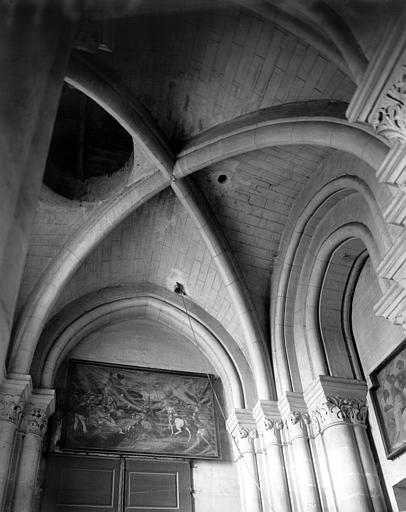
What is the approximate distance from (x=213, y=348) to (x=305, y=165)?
11.4ft

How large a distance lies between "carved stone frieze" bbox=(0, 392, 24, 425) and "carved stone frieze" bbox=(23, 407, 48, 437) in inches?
9.1

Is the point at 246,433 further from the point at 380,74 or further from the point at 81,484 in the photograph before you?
the point at 380,74

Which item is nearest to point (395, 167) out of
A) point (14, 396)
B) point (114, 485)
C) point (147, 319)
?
point (14, 396)

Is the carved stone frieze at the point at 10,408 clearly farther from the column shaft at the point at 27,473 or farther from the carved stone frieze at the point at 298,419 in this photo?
the carved stone frieze at the point at 298,419

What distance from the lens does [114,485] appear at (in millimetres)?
7797

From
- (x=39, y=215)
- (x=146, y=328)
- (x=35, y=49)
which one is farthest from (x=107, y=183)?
(x=35, y=49)

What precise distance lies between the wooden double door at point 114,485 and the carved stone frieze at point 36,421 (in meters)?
0.54

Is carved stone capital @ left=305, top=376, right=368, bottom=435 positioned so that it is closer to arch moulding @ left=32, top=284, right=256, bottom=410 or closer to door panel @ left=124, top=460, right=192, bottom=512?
arch moulding @ left=32, top=284, right=256, bottom=410

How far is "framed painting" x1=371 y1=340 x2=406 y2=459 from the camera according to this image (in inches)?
265

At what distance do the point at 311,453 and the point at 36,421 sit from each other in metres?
3.76

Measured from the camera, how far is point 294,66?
6.63 m

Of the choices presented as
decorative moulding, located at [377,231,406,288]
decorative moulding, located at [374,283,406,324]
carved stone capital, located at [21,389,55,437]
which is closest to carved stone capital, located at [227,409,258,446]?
carved stone capital, located at [21,389,55,437]

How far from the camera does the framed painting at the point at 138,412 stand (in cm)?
823

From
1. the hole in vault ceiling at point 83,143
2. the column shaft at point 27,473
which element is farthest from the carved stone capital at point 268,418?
the hole in vault ceiling at point 83,143
